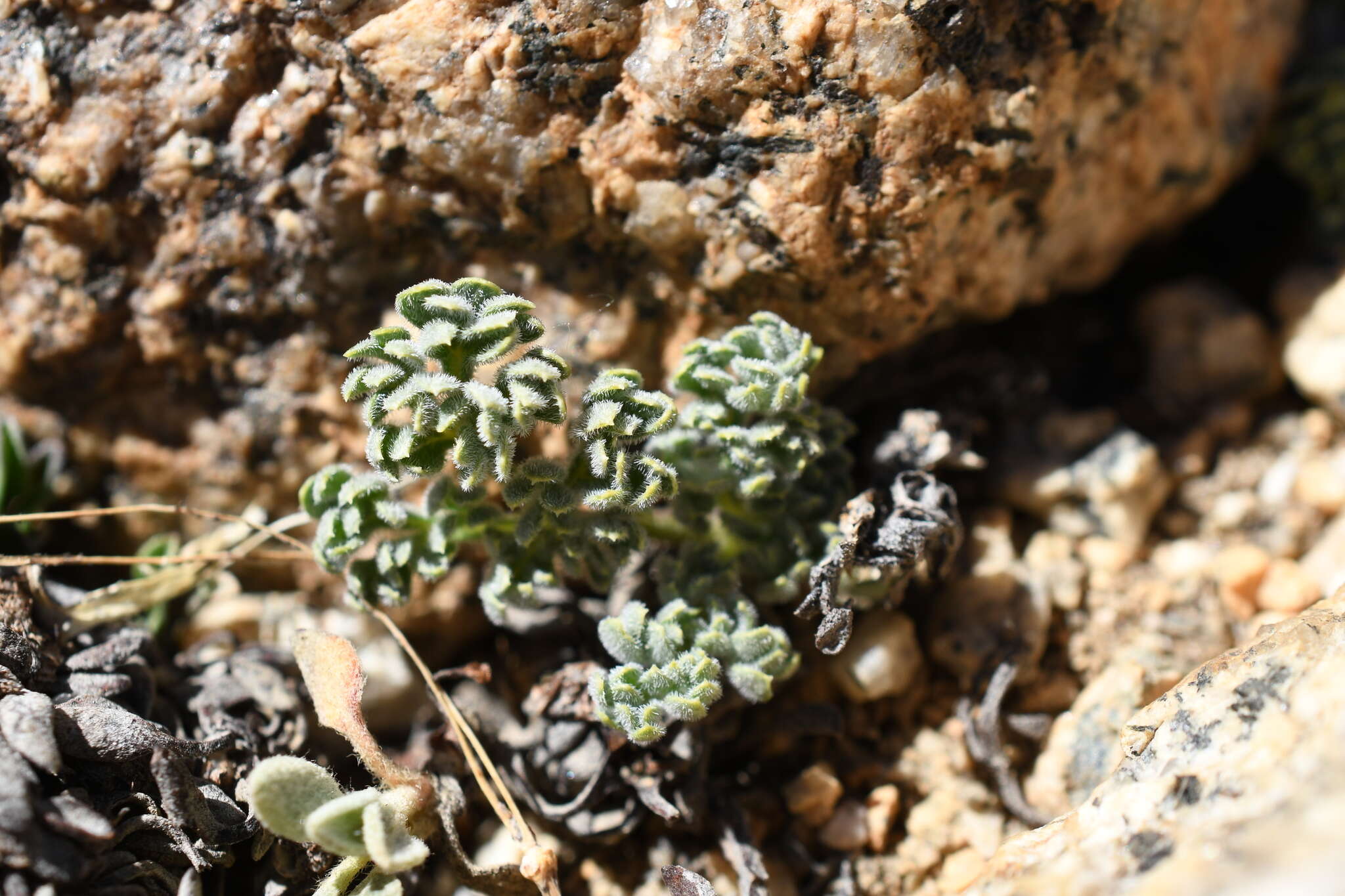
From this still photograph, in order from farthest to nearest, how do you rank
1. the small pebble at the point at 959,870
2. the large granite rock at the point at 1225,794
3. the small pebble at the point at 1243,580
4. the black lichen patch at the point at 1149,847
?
the small pebble at the point at 1243,580, the small pebble at the point at 959,870, the black lichen patch at the point at 1149,847, the large granite rock at the point at 1225,794

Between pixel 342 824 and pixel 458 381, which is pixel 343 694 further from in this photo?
pixel 458 381

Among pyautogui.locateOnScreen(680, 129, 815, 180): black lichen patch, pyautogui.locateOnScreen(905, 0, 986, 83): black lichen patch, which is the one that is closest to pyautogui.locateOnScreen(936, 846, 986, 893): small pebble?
pyautogui.locateOnScreen(680, 129, 815, 180): black lichen patch

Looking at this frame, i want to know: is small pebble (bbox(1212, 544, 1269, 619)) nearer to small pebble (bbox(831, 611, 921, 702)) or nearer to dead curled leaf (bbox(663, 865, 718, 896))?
small pebble (bbox(831, 611, 921, 702))

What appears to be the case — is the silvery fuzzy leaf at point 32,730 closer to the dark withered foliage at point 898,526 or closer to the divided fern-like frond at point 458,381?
the divided fern-like frond at point 458,381

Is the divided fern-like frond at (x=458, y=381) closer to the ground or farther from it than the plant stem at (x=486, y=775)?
farther from it

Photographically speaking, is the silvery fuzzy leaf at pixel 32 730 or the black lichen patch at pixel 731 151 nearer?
the silvery fuzzy leaf at pixel 32 730

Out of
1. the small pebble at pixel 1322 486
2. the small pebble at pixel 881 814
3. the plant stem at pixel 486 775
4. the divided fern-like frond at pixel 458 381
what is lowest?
the small pebble at pixel 881 814

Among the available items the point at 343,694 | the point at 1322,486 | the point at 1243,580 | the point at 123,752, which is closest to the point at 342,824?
the point at 343,694

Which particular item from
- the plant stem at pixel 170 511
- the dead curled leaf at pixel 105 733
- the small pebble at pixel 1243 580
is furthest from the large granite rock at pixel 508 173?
the small pebble at pixel 1243 580

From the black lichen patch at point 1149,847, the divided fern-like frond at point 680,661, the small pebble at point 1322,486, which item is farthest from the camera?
the small pebble at point 1322,486
